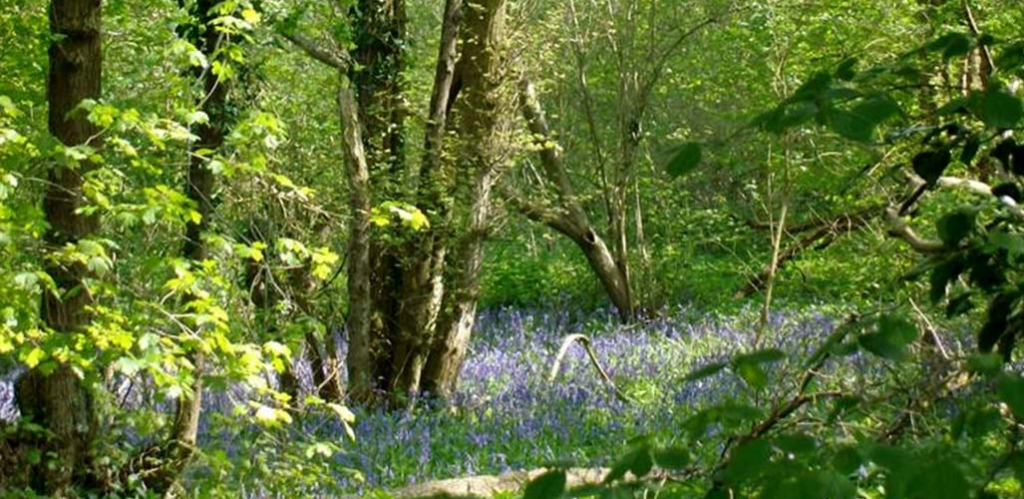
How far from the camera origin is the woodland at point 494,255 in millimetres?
2145

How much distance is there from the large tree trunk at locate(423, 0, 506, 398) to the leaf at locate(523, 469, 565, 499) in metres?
9.13

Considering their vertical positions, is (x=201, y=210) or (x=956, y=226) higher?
(x=956, y=226)

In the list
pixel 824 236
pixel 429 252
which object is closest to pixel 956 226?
pixel 824 236

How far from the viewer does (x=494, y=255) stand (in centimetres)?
1872

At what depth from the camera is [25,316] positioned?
17.5ft

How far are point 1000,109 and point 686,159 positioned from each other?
0.41m

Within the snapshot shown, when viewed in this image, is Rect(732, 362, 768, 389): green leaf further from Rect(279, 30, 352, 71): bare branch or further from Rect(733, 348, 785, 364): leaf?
Rect(279, 30, 352, 71): bare branch

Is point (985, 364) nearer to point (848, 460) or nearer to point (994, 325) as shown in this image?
point (848, 460)

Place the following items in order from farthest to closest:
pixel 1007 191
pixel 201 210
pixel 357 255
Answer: pixel 357 255
pixel 201 210
pixel 1007 191

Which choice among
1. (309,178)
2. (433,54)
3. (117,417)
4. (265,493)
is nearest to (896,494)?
(265,493)

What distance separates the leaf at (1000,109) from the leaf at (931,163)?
0.41m

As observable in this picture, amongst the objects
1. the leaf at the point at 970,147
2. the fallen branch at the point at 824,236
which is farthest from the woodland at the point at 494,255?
the fallen branch at the point at 824,236

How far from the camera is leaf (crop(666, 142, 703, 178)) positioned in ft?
6.50

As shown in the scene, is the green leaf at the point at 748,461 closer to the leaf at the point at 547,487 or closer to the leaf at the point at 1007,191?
the leaf at the point at 547,487
